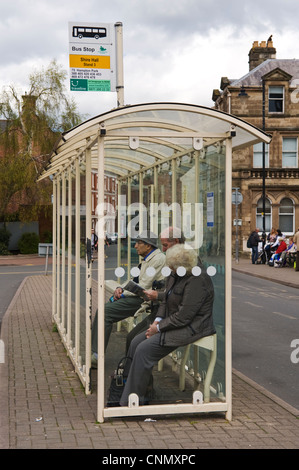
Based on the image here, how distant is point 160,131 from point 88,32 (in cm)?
520

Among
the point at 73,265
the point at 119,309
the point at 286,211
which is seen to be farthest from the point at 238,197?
the point at 119,309

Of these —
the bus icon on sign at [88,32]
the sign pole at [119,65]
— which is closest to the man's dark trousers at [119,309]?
the sign pole at [119,65]

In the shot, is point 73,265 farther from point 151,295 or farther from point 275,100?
point 275,100

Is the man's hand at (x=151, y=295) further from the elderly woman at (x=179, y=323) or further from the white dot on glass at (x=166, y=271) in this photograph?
the elderly woman at (x=179, y=323)

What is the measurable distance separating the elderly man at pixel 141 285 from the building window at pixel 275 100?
37264 mm

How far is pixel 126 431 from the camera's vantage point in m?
5.23

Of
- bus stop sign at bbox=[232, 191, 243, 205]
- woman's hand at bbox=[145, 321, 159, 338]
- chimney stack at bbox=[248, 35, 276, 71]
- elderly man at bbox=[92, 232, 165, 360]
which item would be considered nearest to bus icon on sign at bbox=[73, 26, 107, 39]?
elderly man at bbox=[92, 232, 165, 360]

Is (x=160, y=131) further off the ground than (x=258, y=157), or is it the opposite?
(x=258, y=157)

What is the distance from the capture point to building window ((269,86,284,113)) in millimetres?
42344

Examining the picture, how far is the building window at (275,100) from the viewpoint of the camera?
4234 cm

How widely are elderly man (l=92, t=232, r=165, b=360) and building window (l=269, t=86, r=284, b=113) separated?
3726cm

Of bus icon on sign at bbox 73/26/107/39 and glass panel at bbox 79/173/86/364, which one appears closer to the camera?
glass panel at bbox 79/173/86/364

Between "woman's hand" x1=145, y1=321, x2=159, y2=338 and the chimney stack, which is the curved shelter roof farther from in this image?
the chimney stack

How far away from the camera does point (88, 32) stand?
10438 millimetres
